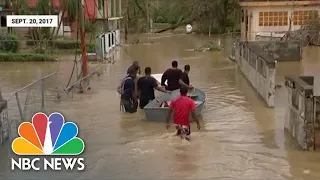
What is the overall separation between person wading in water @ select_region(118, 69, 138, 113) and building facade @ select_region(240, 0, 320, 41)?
23978 millimetres

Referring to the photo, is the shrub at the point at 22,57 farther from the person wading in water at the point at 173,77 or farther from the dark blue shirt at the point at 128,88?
the person wading in water at the point at 173,77

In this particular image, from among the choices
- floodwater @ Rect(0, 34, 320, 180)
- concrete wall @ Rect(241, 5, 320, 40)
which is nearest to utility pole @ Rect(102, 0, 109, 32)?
concrete wall @ Rect(241, 5, 320, 40)

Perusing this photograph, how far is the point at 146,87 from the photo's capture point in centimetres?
1596

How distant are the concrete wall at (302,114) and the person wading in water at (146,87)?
3.92 m

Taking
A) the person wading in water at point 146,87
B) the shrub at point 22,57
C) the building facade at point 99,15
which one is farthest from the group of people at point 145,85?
the building facade at point 99,15

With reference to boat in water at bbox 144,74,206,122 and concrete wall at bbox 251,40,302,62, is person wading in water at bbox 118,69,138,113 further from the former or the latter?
concrete wall at bbox 251,40,302,62

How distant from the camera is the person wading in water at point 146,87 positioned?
51.6 ft

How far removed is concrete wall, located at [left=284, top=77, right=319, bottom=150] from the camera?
11.7 m

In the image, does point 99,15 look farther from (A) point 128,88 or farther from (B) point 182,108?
(B) point 182,108

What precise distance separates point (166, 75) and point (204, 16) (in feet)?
150

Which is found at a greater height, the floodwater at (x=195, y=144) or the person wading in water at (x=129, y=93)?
the person wading in water at (x=129, y=93)

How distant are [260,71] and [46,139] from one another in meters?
10.8

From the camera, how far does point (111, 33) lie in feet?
127

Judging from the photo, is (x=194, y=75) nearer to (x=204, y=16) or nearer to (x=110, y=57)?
(x=110, y=57)
